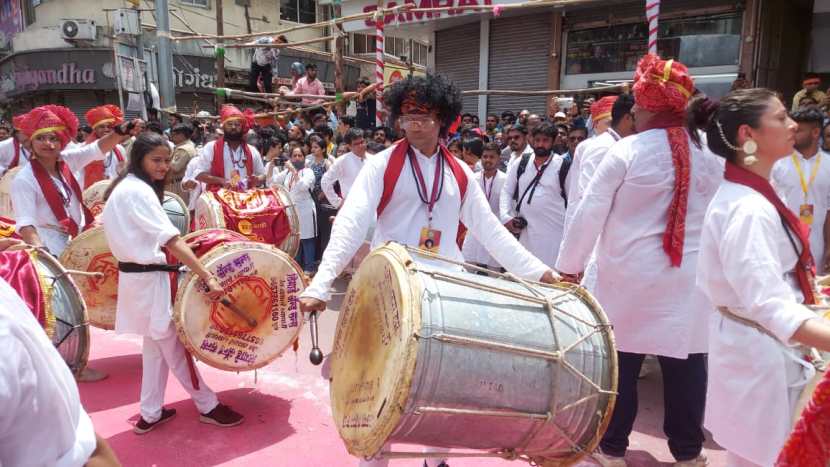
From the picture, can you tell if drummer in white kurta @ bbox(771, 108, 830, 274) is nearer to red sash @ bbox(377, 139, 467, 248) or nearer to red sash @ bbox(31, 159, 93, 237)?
red sash @ bbox(377, 139, 467, 248)

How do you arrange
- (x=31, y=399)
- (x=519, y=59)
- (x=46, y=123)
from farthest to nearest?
1. (x=519, y=59)
2. (x=46, y=123)
3. (x=31, y=399)

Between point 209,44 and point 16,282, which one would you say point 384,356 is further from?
point 209,44

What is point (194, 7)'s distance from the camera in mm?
23875

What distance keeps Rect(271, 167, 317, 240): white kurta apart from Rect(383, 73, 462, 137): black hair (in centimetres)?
497

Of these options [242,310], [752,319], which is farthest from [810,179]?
[242,310]

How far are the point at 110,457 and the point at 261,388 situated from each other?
11.0ft

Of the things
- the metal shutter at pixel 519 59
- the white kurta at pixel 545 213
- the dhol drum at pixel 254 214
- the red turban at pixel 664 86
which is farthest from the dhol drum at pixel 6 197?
the metal shutter at pixel 519 59

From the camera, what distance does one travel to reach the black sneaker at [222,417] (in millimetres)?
4055

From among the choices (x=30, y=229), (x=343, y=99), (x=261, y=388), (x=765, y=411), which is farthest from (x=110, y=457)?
(x=343, y=99)

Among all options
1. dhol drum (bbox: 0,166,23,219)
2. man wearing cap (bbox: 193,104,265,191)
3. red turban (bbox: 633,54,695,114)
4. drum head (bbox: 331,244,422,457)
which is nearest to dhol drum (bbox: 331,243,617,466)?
drum head (bbox: 331,244,422,457)

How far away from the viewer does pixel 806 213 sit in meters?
5.08

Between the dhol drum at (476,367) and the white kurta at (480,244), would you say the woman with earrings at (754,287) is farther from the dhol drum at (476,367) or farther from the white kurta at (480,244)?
the white kurta at (480,244)

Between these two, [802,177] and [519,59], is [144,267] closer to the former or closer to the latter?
[802,177]

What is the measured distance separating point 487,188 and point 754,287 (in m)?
4.49
